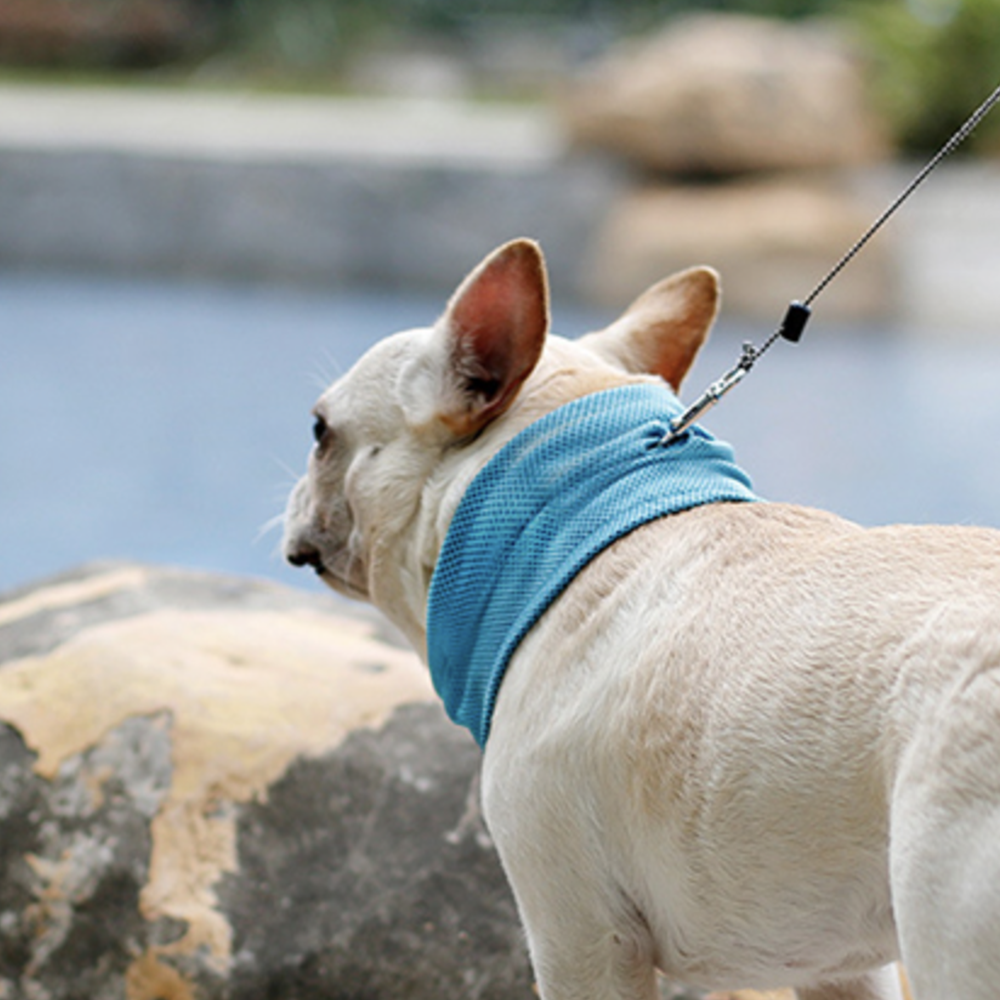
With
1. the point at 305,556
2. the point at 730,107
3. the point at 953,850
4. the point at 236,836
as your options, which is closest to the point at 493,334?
the point at 305,556

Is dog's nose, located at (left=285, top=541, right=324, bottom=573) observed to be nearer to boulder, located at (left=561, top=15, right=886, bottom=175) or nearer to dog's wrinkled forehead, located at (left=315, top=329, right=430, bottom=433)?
dog's wrinkled forehead, located at (left=315, top=329, right=430, bottom=433)

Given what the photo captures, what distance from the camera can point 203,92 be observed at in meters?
15.5

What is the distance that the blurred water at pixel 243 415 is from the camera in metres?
5.97

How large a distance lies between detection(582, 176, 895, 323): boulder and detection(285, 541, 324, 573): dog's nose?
305 inches

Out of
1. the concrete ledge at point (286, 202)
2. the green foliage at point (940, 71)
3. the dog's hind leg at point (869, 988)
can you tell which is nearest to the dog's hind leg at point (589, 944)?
the dog's hind leg at point (869, 988)

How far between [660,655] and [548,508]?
25 centimetres

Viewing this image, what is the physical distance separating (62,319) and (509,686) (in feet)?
29.4

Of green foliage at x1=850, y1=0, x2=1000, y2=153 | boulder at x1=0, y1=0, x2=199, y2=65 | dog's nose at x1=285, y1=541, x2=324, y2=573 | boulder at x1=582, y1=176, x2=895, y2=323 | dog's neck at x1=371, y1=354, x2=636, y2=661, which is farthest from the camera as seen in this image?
boulder at x1=0, y1=0, x2=199, y2=65

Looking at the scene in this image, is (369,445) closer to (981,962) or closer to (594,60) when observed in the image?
(981,962)

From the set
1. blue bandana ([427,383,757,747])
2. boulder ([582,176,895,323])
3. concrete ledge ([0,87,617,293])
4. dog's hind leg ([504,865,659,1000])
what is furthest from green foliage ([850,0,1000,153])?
dog's hind leg ([504,865,659,1000])

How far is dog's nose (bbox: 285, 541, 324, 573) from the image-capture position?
72.7 inches

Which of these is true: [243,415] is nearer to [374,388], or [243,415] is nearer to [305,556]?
[305,556]

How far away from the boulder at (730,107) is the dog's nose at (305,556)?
843 centimetres

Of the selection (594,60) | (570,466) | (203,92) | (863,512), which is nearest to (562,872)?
(570,466)
